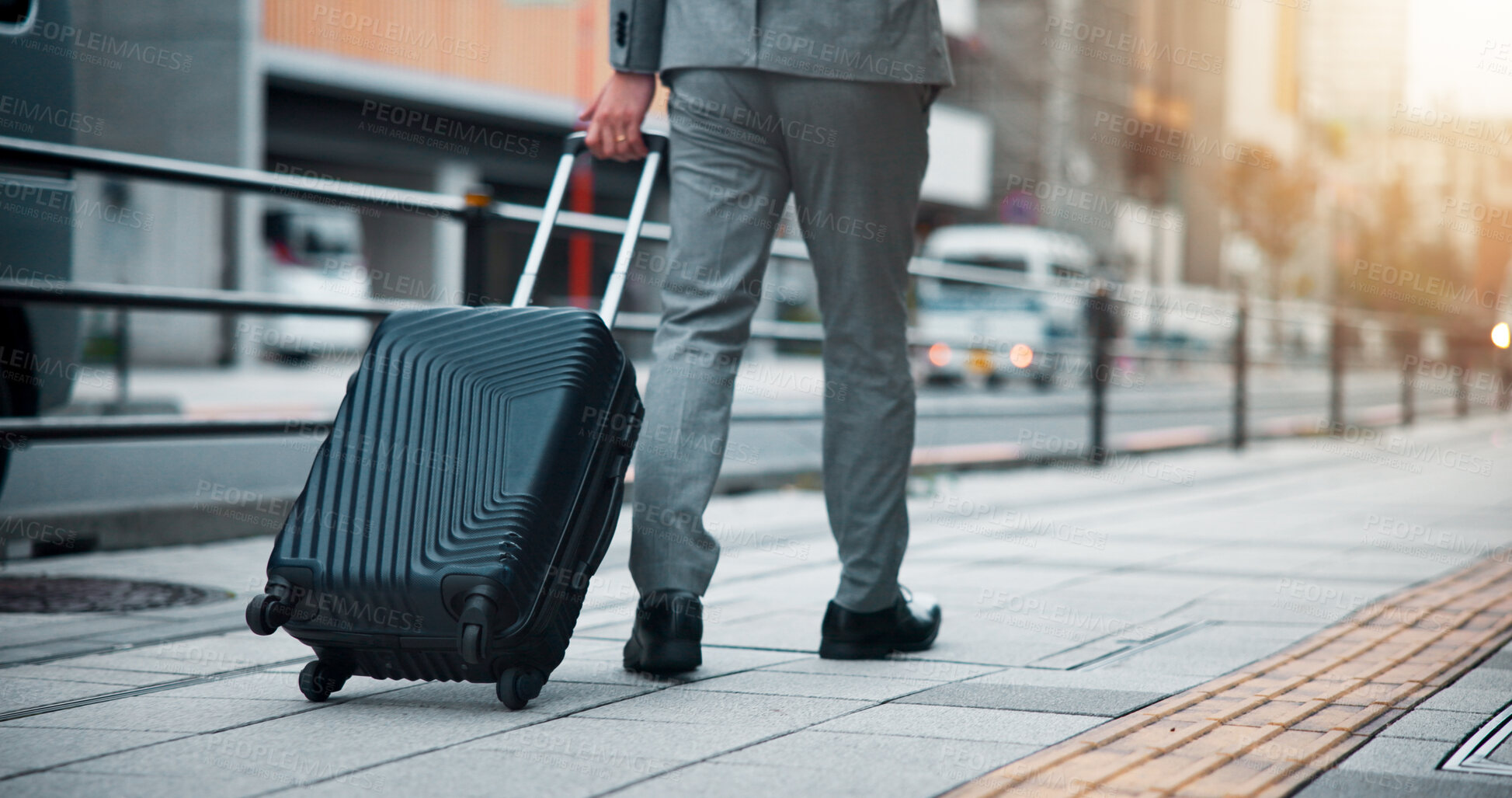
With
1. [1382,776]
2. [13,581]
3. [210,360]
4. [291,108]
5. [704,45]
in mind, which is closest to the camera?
[1382,776]

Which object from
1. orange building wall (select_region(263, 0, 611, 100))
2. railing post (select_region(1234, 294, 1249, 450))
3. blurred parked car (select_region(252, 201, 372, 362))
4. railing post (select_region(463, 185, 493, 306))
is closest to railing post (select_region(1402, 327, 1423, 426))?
railing post (select_region(1234, 294, 1249, 450))

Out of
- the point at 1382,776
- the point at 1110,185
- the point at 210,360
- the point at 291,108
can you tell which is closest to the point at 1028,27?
the point at 1110,185

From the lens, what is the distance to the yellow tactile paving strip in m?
1.96

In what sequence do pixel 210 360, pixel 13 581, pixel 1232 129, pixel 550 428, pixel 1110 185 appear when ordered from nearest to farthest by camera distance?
pixel 550 428
pixel 13 581
pixel 210 360
pixel 1110 185
pixel 1232 129

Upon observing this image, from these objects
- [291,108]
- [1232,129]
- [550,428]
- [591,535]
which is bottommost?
[591,535]

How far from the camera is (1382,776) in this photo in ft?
6.53

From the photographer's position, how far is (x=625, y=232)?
2.81 m

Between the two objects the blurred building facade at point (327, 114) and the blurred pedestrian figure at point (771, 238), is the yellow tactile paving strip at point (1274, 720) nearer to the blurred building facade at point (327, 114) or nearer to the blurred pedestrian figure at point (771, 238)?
the blurred pedestrian figure at point (771, 238)

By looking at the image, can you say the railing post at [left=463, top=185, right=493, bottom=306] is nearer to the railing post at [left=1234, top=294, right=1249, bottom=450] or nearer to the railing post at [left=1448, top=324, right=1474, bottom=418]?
the railing post at [left=1234, top=294, right=1249, bottom=450]

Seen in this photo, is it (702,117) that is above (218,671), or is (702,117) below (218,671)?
above

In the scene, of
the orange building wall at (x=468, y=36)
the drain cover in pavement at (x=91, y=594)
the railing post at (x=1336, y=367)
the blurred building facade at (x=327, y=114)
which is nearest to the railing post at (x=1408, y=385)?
the railing post at (x=1336, y=367)

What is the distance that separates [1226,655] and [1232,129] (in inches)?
2133

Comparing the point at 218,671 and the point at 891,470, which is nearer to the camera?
the point at 218,671

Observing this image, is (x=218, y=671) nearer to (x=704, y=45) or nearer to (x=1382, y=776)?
(x=704, y=45)
